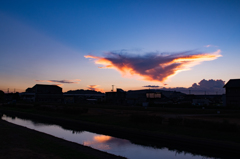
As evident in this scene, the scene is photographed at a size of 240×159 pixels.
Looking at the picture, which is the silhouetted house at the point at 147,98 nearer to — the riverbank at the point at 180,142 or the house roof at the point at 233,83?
the house roof at the point at 233,83

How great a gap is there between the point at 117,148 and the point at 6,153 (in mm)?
7903

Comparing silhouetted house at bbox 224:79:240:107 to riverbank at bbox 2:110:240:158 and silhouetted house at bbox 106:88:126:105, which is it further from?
riverbank at bbox 2:110:240:158

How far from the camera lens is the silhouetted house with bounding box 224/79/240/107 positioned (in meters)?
58.3

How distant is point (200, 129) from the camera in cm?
1958

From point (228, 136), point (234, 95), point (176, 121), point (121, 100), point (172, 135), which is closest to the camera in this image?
point (228, 136)

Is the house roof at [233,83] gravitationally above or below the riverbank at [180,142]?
above

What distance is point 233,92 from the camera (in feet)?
195

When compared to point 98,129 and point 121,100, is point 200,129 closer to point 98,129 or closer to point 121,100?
point 98,129

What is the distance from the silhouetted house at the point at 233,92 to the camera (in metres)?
58.3

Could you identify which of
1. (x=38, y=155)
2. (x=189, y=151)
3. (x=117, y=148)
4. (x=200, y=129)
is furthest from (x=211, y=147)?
(x=38, y=155)

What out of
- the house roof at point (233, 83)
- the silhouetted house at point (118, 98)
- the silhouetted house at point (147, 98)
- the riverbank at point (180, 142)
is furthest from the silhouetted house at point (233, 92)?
the riverbank at point (180, 142)

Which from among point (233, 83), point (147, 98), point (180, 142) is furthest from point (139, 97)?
point (180, 142)

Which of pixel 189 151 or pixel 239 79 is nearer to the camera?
pixel 189 151

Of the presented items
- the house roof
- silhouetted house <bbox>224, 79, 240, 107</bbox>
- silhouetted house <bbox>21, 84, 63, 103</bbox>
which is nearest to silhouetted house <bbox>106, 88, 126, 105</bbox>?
silhouetted house <bbox>21, 84, 63, 103</bbox>
